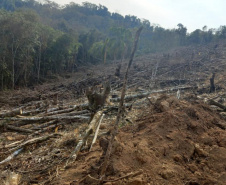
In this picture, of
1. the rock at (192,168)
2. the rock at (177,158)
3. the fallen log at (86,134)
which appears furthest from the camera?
the fallen log at (86,134)

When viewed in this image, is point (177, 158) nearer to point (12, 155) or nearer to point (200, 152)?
point (200, 152)

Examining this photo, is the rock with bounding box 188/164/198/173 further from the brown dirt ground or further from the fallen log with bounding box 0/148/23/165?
the fallen log with bounding box 0/148/23/165

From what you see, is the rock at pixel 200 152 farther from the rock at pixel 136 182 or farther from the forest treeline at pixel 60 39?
the forest treeline at pixel 60 39

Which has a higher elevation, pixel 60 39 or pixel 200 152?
pixel 60 39

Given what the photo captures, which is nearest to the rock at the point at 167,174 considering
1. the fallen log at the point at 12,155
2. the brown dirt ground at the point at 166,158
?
the brown dirt ground at the point at 166,158

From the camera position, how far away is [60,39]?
22.6m

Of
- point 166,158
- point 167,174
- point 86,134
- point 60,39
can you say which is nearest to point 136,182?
point 167,174

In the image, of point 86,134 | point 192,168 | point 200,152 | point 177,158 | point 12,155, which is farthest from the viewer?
point 12,155

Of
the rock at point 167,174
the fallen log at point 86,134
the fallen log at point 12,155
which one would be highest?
the rock at point 167,174

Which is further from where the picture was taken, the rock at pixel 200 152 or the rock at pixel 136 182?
the rock at pixel 200 152

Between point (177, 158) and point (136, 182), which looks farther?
point (177, 158)

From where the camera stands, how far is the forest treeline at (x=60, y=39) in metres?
15.3

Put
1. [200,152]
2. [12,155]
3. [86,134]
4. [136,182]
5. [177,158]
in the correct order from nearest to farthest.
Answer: [136,182] < [177,158] < [200,152] < [86,134] < [12,155]

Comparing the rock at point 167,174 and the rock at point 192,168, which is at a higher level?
the rock at point 167,174
